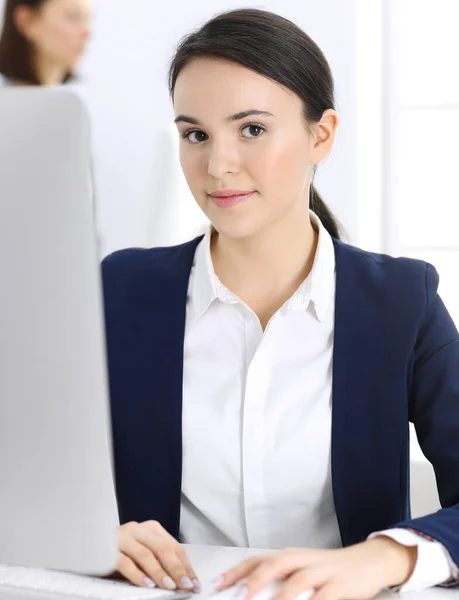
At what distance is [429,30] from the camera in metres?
3.00

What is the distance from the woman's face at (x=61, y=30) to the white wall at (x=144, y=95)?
0.14 feet

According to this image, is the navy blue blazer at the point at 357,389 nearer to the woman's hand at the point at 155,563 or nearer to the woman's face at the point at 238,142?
the woman's face at the point at 238,142

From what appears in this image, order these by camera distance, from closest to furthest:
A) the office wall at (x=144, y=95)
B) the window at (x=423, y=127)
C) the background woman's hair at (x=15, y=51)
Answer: the background woman's hair at (x=15, y=51), the office wall at (x=144, y=95), the window at (x=423, y=127)

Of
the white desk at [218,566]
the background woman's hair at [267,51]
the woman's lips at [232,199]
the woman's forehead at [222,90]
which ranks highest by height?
the background woman's hair at [267,51]

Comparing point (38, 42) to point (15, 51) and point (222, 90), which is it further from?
point (222, 90)

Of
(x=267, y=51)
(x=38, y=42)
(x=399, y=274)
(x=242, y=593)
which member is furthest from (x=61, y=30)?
(x=242, y=593)

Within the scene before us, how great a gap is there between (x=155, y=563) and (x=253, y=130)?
2.00 ft

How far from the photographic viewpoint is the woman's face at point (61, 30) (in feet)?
8.34

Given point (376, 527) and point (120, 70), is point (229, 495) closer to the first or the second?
point (376, 527)

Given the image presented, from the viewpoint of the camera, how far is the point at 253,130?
123 centimetres

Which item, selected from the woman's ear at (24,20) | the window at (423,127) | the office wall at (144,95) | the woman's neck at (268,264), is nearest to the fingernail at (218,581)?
the woman's neck at (268,264)

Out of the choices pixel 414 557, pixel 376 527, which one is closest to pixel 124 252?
pixel 376 527

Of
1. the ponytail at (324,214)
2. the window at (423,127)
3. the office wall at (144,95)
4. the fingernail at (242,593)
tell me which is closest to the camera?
the fingernail at (242,593)

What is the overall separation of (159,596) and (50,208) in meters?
0.34
